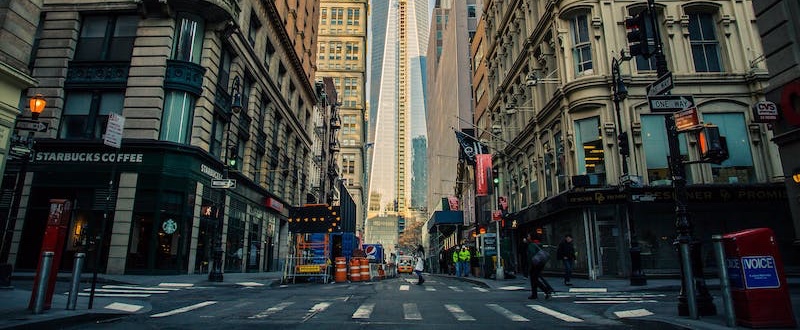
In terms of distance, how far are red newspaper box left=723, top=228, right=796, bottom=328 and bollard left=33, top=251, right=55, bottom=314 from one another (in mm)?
10803

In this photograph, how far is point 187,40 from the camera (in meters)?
23.6

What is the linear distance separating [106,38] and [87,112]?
3.91 m

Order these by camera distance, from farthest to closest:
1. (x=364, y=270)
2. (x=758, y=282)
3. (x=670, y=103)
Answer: (x=364, y=270) → (x=670, y=103) → (x=758, y=282)

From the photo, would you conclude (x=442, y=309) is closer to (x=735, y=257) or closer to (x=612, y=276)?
(x=735, y=257)

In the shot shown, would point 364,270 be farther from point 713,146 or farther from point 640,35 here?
point 713,146

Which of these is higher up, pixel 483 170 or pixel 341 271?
pixel 483 170

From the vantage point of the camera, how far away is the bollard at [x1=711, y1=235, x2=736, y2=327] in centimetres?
677

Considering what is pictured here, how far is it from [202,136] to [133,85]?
3.84 metres

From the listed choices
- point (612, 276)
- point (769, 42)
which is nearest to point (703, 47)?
point (612, 276)

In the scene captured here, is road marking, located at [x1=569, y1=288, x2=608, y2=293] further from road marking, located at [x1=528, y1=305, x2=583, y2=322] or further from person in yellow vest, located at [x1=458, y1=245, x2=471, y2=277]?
person in yellow vest, located at [x1=458, y1=245, x2=471, y2=277]

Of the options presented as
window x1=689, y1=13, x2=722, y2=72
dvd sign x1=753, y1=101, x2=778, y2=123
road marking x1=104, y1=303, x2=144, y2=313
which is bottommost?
road marking x1=104, y1=303, x2=144, y2=313

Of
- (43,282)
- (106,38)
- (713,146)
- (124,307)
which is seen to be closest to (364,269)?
(124,307)

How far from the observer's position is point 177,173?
2177 centimetres

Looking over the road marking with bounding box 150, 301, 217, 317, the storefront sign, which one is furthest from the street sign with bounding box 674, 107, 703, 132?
the storefront sign
